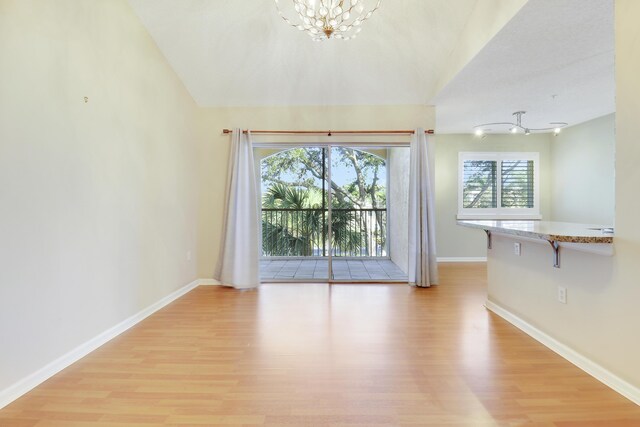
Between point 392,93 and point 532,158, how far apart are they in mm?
3433

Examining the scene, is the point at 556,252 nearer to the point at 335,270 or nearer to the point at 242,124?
the point at 335,270

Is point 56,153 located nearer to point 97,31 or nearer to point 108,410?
point 97,31

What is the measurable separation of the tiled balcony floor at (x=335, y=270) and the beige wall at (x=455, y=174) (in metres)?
1.26

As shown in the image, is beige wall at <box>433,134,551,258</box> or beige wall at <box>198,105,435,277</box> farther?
beige wall at <box>433,134,551,258</box>

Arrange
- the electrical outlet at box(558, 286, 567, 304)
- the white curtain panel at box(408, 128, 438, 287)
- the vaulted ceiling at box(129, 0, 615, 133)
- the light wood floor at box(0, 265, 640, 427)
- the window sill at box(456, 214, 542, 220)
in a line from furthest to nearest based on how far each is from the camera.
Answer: the window sill at box(456, 214, 542, 220), the white curtain panel at box(408, 128, 438, 287), the vaulted ceiling at box(129, 0, 615, 133), the electrical outlet at box(558, 286, 567, 304), the light wood floor at box(0, 265, 640, 427)

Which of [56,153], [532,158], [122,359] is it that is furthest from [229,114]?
[532,158]

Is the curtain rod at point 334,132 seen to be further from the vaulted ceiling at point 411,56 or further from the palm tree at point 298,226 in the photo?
the palm tree at point 298,226

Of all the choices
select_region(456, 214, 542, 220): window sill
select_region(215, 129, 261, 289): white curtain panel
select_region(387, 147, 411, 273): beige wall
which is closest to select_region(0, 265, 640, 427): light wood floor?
select_region(215, 129, 261, 289): white curtain panel

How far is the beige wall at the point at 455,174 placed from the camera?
560cm

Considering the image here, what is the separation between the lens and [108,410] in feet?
5.31

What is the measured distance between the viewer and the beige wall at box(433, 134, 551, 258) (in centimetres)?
560

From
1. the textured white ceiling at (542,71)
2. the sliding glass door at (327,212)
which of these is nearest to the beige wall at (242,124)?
the textured white ceiling at (542,71)

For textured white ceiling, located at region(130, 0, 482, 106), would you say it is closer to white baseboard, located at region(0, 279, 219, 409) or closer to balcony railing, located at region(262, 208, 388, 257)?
balcony railing, located at region(262, 208, 388, 257)

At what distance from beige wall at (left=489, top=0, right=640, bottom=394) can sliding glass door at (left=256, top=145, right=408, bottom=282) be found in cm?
254
